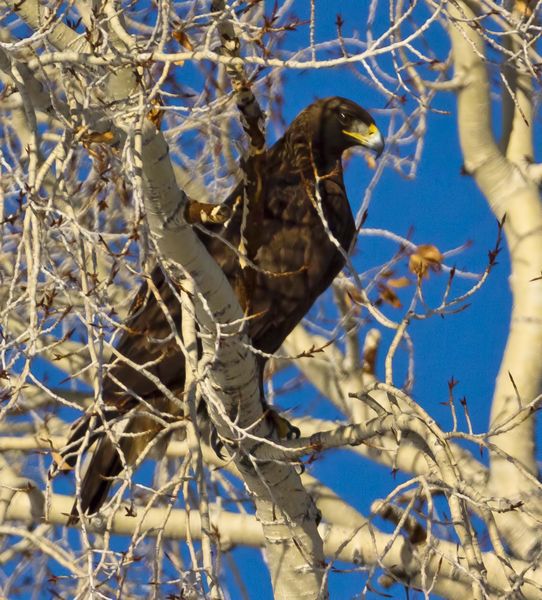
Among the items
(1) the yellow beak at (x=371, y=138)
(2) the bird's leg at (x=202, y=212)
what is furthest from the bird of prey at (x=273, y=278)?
(2) the bird's leg at (x=202, y=212)

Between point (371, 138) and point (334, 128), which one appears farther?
point (334, 128)

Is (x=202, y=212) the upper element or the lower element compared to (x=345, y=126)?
lower

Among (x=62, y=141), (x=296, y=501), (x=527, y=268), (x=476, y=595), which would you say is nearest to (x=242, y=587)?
(x=296, y=501)

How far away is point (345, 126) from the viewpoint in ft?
18.7

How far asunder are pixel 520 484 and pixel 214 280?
9.46ft

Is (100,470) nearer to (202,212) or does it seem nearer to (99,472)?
(99,472)

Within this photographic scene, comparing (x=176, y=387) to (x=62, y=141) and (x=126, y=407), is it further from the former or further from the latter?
(x=62, y=141)

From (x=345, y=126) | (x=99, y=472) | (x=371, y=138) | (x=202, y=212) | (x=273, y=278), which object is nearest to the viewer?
(x=202, y=212)

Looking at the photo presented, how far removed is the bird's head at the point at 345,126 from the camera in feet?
18.4

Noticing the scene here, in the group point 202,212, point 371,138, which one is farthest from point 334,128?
point 202,212

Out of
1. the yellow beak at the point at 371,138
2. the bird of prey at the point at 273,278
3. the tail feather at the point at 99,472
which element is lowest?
the tail feather at the point at 99,472

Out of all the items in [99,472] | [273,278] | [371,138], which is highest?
[371,138]

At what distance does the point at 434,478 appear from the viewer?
3.52 metres

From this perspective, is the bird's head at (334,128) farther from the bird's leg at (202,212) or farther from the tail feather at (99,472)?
the bird's leg at (202,212)
